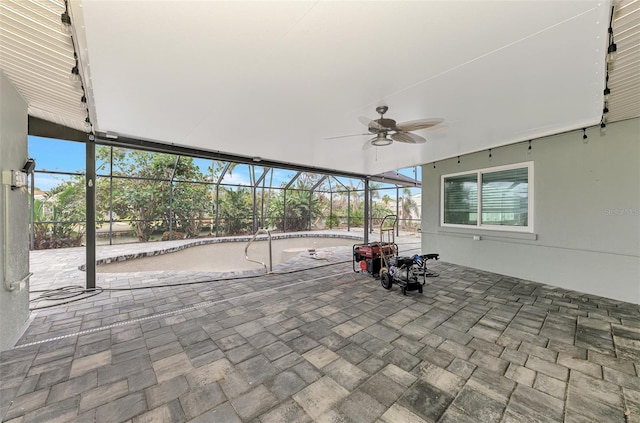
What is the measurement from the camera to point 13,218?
2.44 m

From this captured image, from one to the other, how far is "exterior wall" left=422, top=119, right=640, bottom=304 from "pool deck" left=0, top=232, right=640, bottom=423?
1.50 ft

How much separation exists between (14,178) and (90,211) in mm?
1777

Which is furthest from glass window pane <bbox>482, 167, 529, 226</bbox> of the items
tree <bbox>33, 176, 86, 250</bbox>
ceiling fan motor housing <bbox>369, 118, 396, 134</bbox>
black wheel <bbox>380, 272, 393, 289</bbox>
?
tree <bbox>33, 176, 86, 250</bbox>

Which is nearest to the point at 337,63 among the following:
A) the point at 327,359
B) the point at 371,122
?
the point at 371,122

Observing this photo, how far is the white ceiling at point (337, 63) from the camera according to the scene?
59.8 inches

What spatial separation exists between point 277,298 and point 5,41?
A: 11.6ft

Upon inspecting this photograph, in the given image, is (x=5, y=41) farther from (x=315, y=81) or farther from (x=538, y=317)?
(x=538, y=317)

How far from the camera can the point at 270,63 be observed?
2041mm

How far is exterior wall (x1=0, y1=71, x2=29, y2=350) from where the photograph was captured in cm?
225

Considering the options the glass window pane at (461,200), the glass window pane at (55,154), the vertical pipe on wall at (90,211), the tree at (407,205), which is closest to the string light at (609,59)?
the glass window pane at (461,200)

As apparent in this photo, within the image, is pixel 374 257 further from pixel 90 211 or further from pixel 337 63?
pixel 90 211

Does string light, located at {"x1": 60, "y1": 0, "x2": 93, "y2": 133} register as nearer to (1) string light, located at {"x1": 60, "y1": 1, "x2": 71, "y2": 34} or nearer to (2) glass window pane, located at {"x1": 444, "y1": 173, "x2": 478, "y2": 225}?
(1) string light, located at {"x1": 60, "y1": 1, "x2": 71, "y2": 34}

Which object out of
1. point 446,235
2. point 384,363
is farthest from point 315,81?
point 446,235

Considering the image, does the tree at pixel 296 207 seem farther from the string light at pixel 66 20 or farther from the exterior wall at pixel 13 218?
the string light at pixel 66 20
